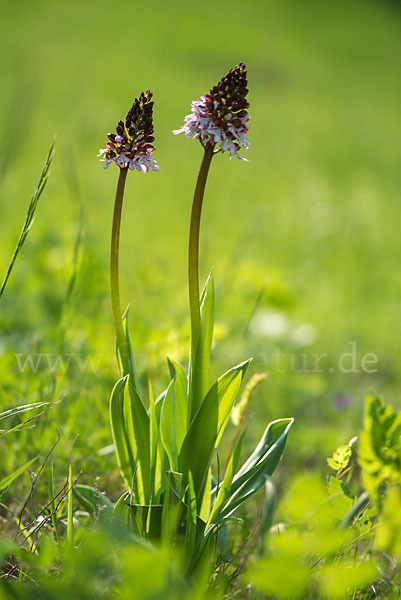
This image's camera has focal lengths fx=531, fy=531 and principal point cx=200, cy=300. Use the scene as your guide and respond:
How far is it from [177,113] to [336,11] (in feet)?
36.0

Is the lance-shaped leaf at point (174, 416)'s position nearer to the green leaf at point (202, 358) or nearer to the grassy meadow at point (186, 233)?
the green leaf at point (202, 358)

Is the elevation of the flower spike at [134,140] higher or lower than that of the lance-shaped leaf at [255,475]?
higher

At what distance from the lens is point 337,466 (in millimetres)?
842

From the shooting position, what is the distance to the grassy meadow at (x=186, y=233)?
1398 mm

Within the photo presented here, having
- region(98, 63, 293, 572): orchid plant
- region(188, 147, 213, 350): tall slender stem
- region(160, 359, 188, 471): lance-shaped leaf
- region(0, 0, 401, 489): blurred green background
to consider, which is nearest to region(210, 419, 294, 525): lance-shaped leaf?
region(98, 63, 293, 572): orchid plant

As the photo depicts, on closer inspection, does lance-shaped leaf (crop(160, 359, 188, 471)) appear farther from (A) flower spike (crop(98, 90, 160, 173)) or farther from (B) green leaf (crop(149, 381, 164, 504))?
(A) flower spike (crop(98, 90, 160, 173))

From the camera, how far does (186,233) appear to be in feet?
12.4

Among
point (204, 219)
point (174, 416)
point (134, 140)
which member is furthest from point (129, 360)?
point (204, 219)

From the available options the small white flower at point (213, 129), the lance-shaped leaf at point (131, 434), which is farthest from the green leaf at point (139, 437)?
the small white flower at point (213, 129)

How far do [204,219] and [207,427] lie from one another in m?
2.98

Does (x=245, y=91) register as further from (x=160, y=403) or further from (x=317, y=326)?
(x=317, y=326)

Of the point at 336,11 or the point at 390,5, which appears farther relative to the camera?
the point at 390,5

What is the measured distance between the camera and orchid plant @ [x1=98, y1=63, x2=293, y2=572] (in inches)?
30.0

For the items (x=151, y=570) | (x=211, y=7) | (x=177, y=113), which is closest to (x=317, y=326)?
(x=151, y=570)
